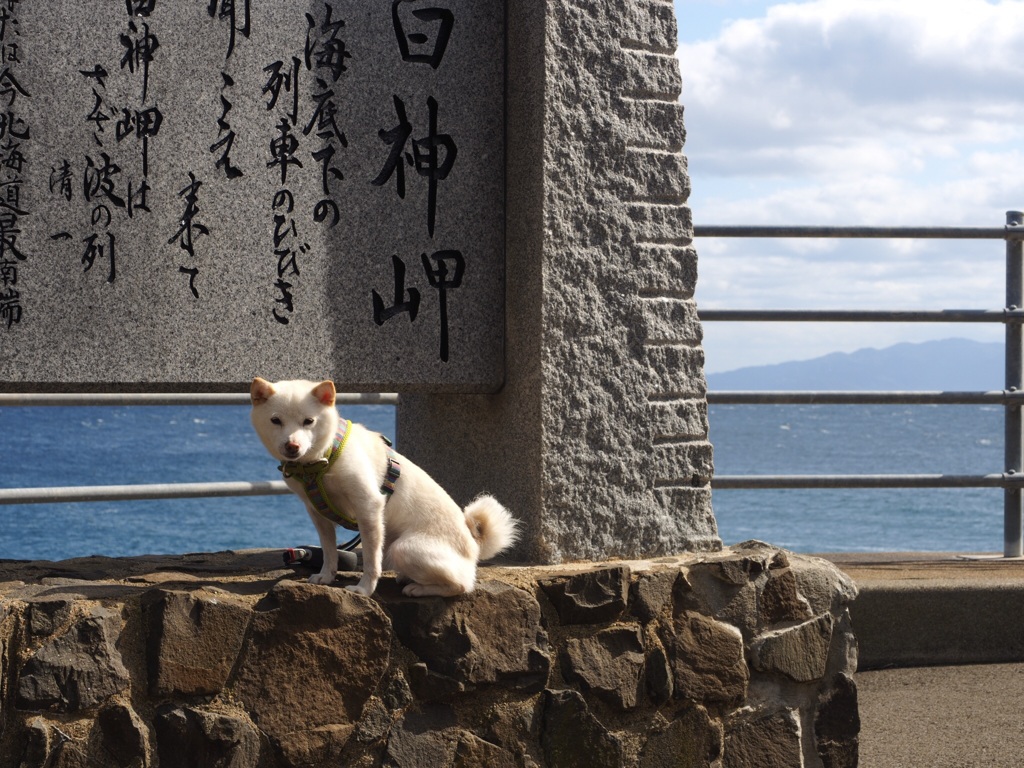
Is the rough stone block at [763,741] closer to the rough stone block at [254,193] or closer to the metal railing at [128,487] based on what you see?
the rough stone block at [254,193]

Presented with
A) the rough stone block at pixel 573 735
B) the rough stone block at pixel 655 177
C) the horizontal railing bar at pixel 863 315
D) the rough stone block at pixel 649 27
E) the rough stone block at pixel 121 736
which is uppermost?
the rough stone block at pixel 649 27

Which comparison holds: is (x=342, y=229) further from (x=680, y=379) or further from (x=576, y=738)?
(x=576, y=738)

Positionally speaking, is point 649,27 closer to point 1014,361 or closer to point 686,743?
point 686,743

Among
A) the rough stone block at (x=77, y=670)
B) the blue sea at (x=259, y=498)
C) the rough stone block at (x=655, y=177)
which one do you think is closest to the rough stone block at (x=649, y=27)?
the rough stone block at (x=655, y=177)

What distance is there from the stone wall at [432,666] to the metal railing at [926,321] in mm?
1335

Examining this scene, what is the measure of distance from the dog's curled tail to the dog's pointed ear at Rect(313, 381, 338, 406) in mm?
532

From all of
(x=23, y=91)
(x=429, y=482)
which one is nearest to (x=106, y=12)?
(x=23, y=91)

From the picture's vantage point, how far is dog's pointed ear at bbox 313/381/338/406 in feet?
8.65

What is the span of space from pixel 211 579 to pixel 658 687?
1222 mm

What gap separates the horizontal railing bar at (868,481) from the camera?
4.75 meters

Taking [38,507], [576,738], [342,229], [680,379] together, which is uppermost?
[342,229]

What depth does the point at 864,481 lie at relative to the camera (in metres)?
4.77

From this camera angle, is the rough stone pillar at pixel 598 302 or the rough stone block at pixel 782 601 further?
the rough stone block at pixel 782 601

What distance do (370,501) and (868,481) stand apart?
8.92 feet
